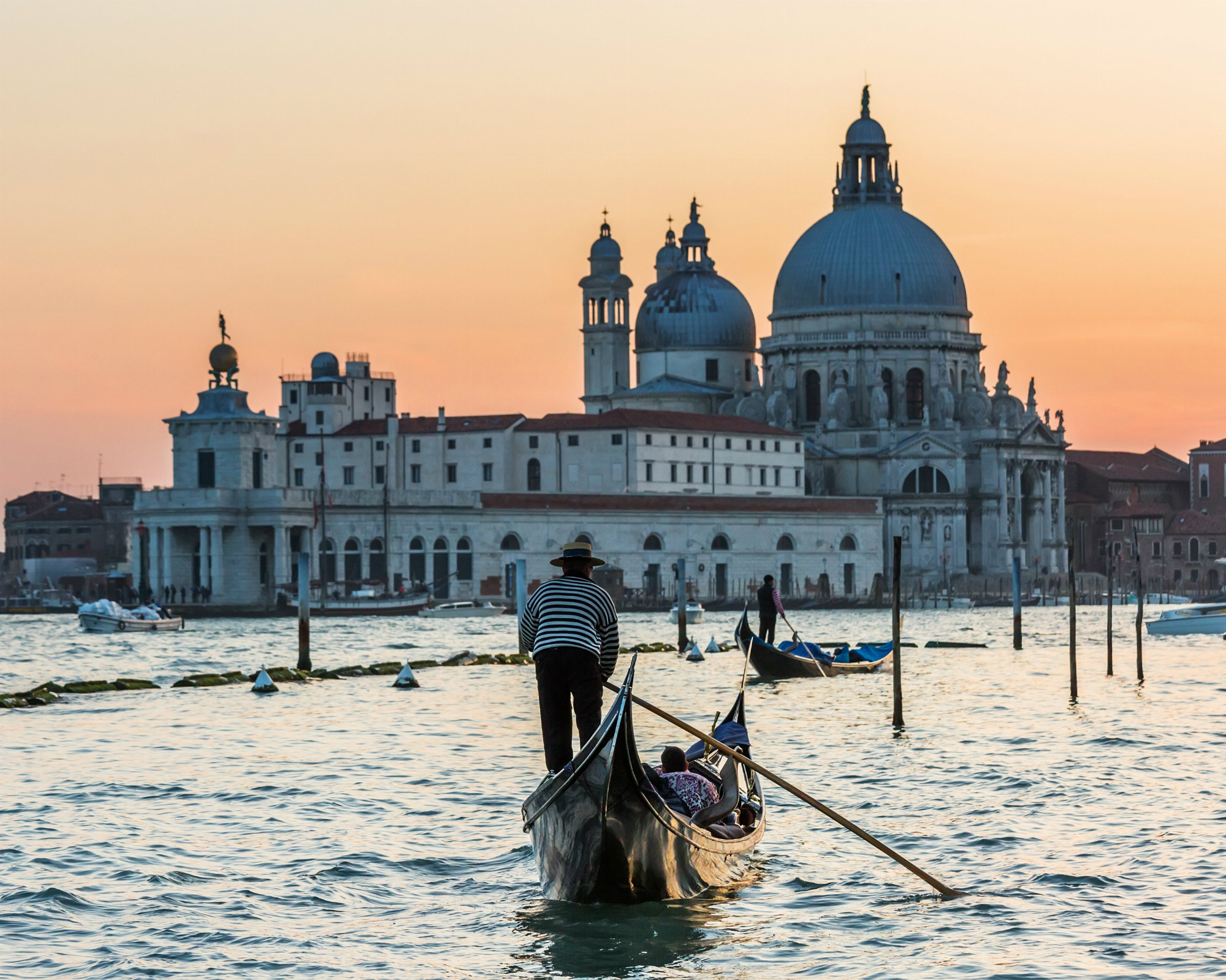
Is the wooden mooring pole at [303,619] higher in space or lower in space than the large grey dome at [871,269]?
lower

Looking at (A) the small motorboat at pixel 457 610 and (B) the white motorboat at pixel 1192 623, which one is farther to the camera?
(A) the small motorboat at pixel 457 610

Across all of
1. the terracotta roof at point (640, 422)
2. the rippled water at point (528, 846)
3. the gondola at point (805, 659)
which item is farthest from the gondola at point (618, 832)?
the terracotta roof at point (640, 422)

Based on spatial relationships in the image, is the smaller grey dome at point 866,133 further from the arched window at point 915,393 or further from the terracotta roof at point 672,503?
the terracotta roof at point 672,503

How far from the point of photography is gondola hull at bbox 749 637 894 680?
115 ft

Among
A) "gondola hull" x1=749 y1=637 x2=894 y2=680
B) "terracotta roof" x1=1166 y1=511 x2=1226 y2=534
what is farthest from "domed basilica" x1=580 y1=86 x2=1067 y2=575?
"gondola hull" x1=749 y1=637 x2=894 y2=680

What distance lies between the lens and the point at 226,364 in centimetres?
7500

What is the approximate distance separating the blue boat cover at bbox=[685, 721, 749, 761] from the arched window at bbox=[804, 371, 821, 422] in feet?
281

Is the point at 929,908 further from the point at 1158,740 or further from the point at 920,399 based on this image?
the point at 920,399

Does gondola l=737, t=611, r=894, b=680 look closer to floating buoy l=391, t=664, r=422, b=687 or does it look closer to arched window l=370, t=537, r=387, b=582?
floating buoy l=391, t=664, r=422, b=687

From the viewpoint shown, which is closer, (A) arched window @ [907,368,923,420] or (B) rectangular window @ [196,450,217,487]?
(B) rectangular window @ [196,450,217,487]

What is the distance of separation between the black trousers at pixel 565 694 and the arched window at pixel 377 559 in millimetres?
63319

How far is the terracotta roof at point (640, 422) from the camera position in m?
85.6

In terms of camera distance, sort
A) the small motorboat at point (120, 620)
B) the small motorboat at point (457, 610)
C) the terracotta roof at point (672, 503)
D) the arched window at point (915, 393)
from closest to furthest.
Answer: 1. the small motorboat at point (120, 620)
2. the small motorboat at point (457, 610)
3. the terracotta roof at point (672, 503)
4. the arched window at point (915, 393)

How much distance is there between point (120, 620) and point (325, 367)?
4433 centimetres
